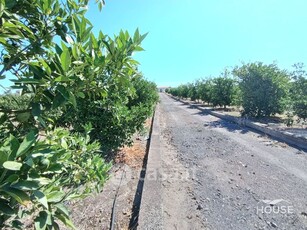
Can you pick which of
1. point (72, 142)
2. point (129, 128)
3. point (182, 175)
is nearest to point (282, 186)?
point (182, 175)

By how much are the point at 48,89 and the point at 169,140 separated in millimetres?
7737

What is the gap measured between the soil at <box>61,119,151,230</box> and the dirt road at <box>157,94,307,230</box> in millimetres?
522

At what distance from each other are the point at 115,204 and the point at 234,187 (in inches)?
87.3

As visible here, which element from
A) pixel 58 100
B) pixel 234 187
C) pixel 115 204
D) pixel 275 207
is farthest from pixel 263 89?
pixel 58 100

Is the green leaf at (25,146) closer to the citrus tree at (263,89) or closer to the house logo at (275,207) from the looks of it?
the house logo at (275,207)

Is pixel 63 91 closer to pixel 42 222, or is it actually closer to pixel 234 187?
pixel 42 222

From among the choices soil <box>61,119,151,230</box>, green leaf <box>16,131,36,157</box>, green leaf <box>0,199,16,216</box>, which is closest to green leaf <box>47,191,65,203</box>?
green leaf <box>0,199,16,216</box>

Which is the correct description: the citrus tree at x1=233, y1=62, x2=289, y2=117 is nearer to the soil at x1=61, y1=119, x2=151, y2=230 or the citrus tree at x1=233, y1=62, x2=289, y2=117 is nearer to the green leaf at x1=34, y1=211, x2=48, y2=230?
the soil at x1=61, y1=119, x2=151, y2=230

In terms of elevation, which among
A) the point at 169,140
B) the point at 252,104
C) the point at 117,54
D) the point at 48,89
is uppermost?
the point at 117,54

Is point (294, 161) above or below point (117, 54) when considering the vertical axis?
below

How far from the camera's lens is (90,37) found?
1235 mm

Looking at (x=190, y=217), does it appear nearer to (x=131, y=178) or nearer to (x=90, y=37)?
(x=131, y=178)

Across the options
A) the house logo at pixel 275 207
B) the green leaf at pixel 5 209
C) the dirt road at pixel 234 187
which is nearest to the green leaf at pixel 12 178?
the green leaf at pixel 5 209

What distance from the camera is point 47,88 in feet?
3.52
